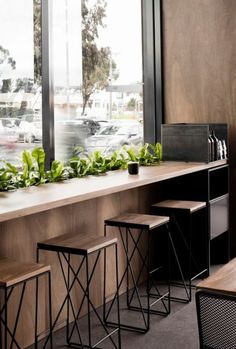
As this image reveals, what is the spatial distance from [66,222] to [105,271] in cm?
48

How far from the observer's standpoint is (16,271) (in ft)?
9.02

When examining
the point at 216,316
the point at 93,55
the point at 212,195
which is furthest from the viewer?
the point at 212,195

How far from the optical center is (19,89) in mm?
4016

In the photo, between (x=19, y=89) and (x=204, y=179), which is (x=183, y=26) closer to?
(x=204, y=179)

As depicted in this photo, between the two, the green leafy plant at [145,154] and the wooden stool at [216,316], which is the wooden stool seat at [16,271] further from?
the green leafy plant at [145,154]

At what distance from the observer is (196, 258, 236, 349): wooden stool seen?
2.07 m

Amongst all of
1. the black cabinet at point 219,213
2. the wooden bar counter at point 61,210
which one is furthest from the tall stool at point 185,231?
the wooden bar counter at point 61,210

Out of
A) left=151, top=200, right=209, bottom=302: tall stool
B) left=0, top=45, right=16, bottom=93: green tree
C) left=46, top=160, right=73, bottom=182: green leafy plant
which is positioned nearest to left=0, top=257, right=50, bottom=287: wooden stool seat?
left=46, top=160, right=73, bottom=182: green leafy plant

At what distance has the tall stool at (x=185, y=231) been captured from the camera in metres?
4.41

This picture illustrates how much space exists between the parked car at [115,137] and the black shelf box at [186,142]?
Result: 39 centimetres

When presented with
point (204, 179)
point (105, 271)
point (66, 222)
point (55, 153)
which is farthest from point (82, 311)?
point (204, 179)

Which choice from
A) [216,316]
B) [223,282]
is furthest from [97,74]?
[216,316]

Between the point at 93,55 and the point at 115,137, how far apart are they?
0.77 m

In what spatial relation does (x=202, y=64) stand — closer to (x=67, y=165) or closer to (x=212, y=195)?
(x=212, y=195)
